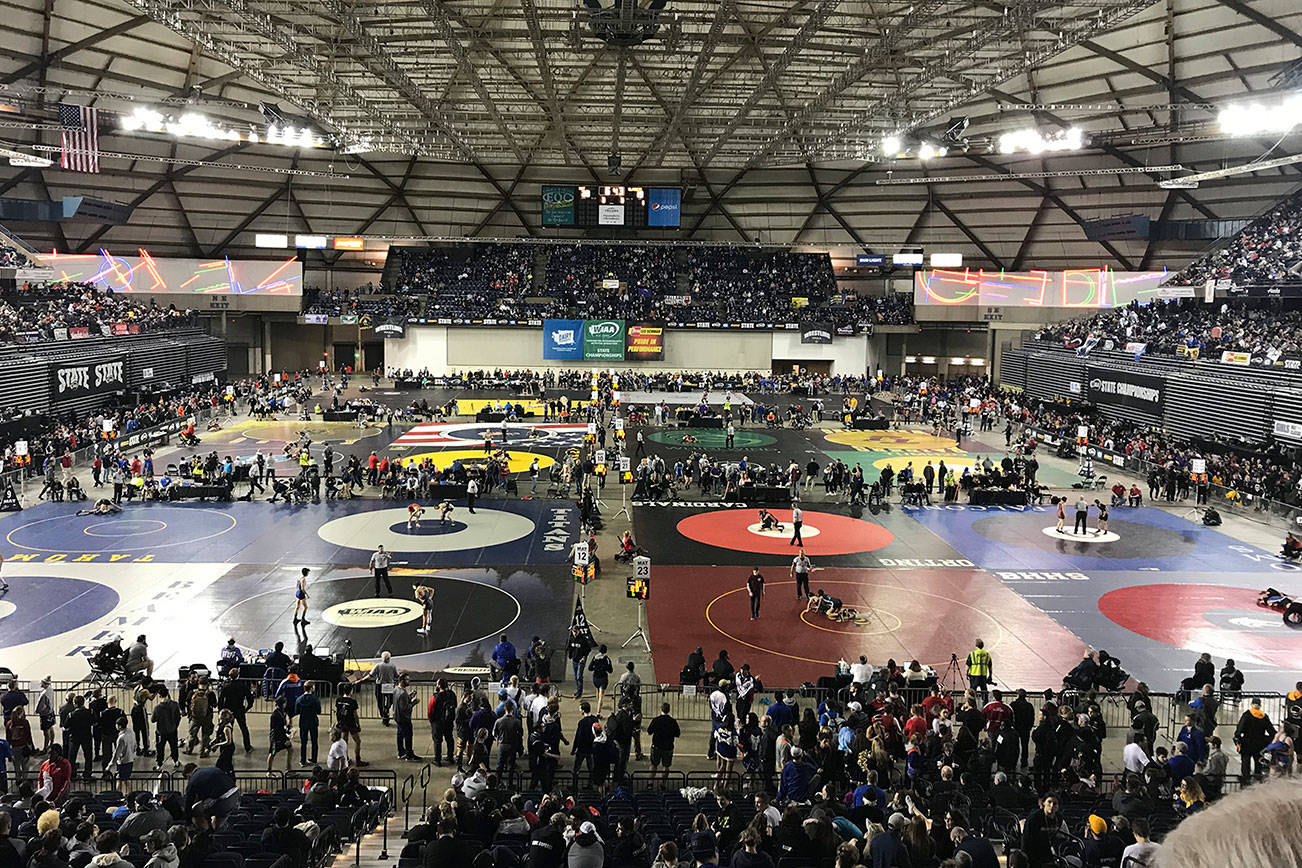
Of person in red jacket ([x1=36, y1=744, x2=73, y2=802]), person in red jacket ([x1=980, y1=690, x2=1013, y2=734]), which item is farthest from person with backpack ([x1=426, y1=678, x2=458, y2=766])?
person in red jacket ([x1=980, y1=690, x2=1013, y2=734])

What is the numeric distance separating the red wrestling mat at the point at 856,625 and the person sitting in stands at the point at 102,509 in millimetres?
18894

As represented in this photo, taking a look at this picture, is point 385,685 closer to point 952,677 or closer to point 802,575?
point 802,575

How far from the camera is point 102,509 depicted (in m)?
30.6

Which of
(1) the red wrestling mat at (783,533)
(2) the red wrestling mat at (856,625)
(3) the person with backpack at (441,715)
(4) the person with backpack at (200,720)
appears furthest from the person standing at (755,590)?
(4) the person with backpack at (200,720)

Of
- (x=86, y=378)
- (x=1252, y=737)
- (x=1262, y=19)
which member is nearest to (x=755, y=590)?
(x=1252, y=737)

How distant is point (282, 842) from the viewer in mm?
9516

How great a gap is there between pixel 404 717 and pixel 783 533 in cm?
1772

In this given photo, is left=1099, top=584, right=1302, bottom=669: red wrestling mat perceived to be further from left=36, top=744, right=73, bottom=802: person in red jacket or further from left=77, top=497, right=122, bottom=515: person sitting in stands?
left=77, top=497, right=122, bottom=515: person sitting in stands

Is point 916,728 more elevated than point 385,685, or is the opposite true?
point 916,728

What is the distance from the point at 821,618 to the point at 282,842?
14.6 metres

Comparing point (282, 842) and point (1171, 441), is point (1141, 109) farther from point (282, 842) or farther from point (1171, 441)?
point (282, 842)

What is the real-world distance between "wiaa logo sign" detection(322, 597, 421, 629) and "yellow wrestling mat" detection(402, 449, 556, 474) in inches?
645

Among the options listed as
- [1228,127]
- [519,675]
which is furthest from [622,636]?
[1228,127]

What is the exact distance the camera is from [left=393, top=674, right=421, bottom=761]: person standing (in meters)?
14.3
